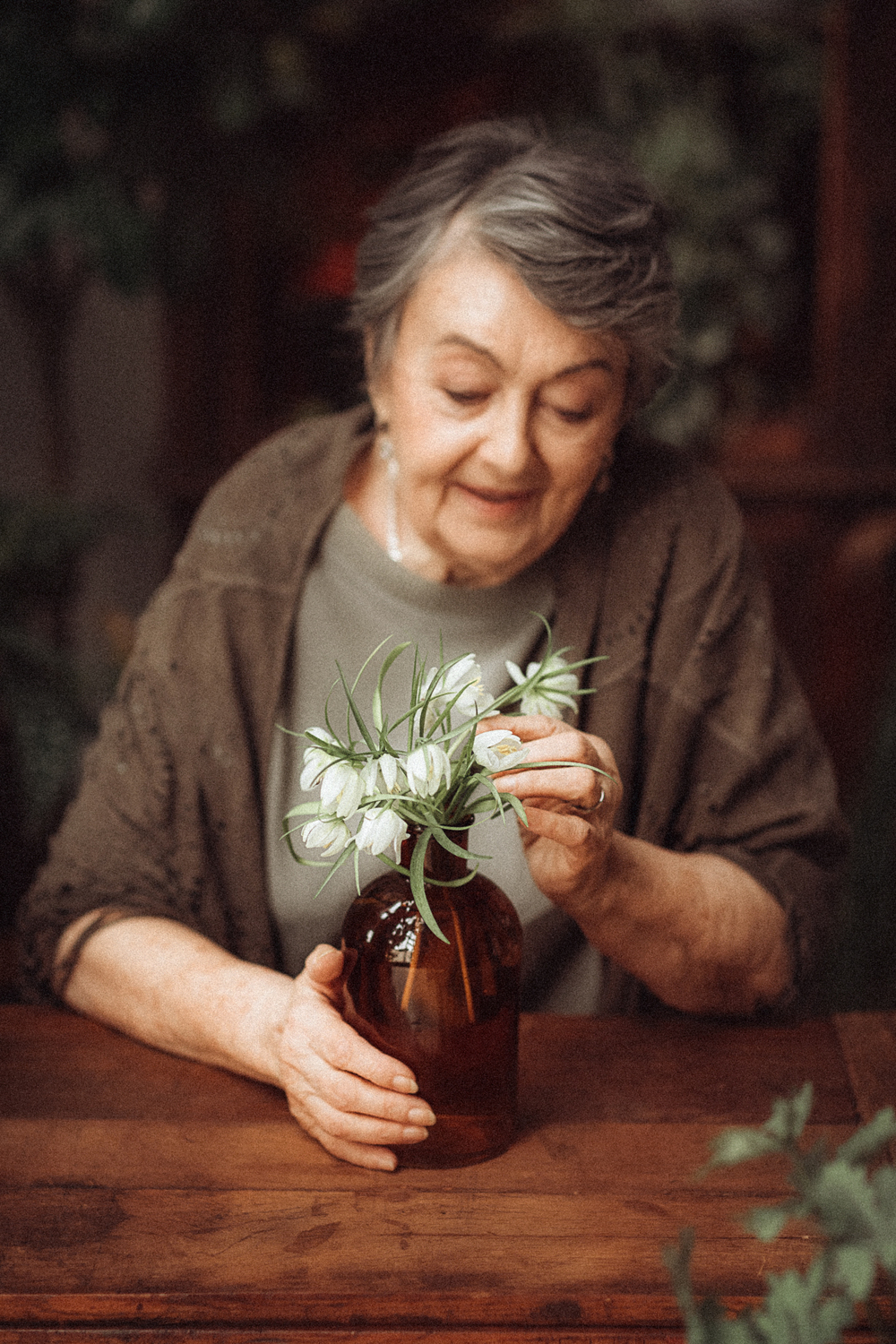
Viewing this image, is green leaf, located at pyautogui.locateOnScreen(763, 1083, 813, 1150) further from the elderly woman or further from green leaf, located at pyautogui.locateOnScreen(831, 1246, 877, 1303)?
the elderly woman

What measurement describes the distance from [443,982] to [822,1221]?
0.43 metres

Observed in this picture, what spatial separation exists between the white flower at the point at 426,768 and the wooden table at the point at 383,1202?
0.35 m

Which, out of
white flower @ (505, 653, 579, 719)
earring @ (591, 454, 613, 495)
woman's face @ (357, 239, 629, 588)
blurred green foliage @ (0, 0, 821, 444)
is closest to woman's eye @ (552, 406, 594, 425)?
woman's face @ (357, 239, 629, 588)

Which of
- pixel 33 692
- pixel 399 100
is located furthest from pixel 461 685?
pixel 399 100

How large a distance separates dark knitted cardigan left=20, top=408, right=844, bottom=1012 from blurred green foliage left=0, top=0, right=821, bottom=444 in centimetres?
164

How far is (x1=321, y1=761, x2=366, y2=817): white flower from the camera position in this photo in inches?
34.8

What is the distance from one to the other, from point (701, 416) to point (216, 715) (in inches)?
86.7

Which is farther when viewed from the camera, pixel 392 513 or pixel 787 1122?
pixel 392 513

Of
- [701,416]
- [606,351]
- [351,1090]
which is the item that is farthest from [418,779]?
[701,416]

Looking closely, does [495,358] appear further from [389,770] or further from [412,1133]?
[412,1133]

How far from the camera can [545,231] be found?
1.31 metres

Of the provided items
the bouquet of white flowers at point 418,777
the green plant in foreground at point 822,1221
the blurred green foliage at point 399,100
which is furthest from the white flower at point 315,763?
the blurred green foliage at point 399,100

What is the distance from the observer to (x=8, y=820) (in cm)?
254

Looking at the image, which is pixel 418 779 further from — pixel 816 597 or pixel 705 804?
pixel 816 597
